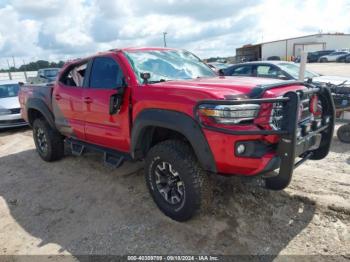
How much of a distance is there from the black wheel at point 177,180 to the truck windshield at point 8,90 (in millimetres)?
8851

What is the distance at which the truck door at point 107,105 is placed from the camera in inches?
154

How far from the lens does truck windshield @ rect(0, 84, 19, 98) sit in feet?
35.3

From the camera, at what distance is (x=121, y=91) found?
150 inches

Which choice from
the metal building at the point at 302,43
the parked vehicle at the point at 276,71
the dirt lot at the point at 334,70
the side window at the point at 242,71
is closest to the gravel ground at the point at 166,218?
the parked vehicle at the point at 276,71

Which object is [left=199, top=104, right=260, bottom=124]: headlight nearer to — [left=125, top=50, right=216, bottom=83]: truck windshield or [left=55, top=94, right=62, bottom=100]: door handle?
[left=125, top=50, right=216, bottom=83]: truck windshield

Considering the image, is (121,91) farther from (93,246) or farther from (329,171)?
(329,171)

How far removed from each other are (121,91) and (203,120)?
129 cm

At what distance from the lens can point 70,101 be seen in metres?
4.98

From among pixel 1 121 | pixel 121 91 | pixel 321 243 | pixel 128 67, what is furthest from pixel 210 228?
pixel 1 121

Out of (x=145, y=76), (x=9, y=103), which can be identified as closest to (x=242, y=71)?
(x=145, y=76)

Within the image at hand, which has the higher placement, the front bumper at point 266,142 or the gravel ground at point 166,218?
the front bumper at point 266,142

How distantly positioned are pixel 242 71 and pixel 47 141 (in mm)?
5816

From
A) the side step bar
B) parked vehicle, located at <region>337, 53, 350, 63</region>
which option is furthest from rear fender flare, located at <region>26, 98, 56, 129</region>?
parked vehicle, located at <region>337, 53, 350, 63</region>

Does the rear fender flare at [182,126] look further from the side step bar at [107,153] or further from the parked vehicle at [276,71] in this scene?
the parked vehicle at [276,71]
